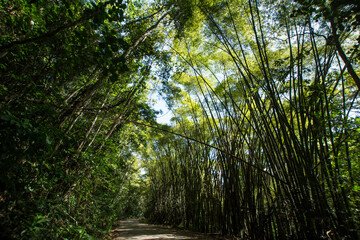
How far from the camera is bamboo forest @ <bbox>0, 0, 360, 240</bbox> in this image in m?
1.35

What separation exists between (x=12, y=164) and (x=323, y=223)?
284 cm

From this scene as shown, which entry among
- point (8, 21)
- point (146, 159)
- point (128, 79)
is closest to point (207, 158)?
point (128, 79)

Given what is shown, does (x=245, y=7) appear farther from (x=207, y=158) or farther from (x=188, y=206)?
(x=188, y=206)

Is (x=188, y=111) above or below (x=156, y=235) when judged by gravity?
above

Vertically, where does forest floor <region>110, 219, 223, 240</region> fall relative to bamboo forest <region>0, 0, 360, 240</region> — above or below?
below

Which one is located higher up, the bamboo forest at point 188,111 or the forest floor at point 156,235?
the bamboo forest at point 188,111

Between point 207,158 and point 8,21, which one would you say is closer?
point 8,21

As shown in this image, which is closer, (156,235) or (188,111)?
(156,235)

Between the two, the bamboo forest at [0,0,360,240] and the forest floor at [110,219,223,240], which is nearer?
the bamboo forest at [0,0,360,240]

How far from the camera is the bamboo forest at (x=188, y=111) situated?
1351 mm

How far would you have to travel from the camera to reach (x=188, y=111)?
673cm

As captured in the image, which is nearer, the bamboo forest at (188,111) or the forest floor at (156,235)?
the bamboo forest at (188,111)

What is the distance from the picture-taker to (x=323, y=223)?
71.9 inches

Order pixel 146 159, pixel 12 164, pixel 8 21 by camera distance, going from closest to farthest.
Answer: pixel 12 164
pixel 8 21
pixel 146 159
